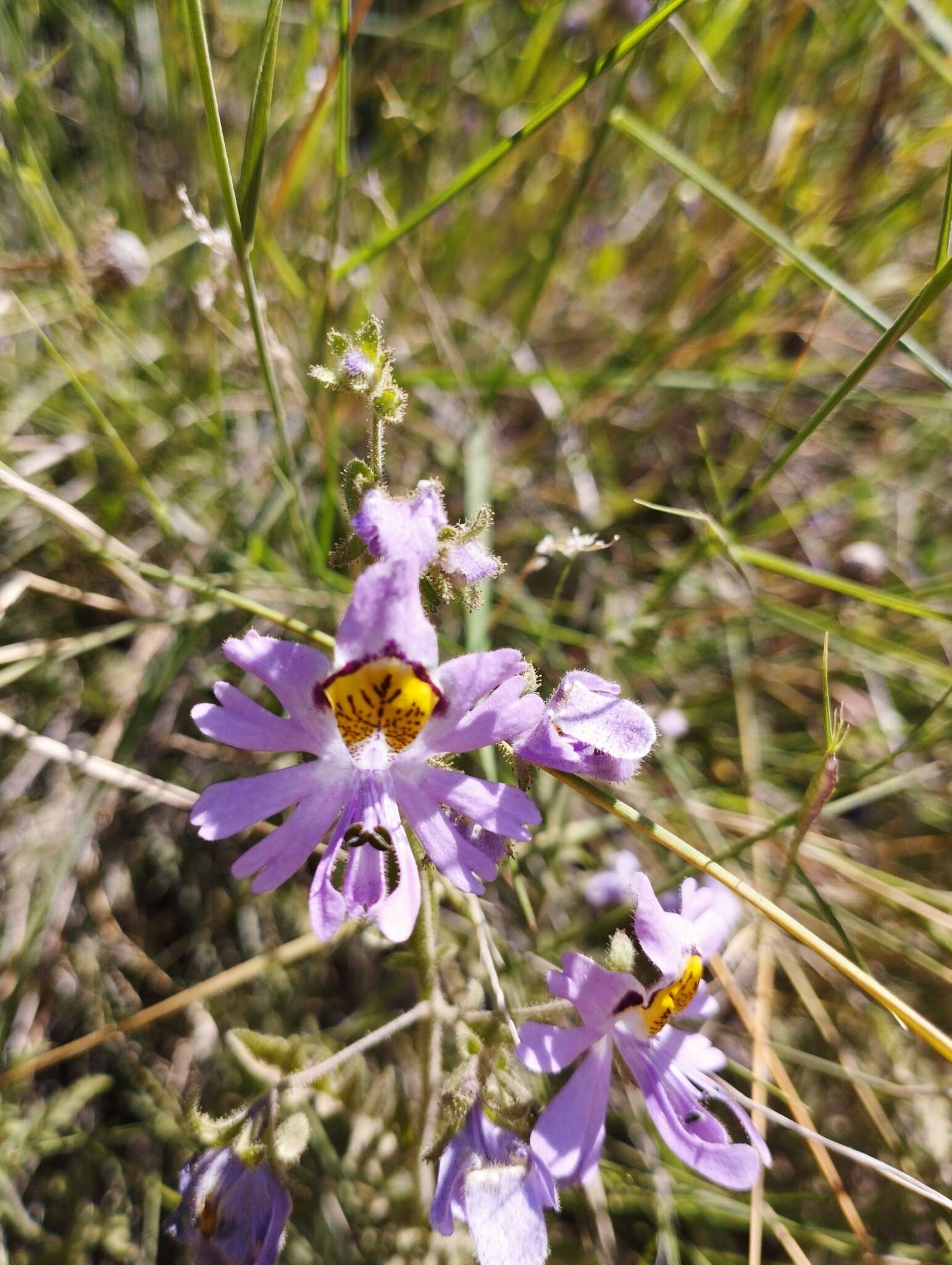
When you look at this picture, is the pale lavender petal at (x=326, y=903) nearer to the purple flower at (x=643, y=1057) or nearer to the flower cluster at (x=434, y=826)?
the flower cluster at (x=434, y=826)

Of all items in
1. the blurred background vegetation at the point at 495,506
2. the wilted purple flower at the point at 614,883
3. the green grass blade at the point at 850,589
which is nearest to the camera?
the green grass blade at the point at 850,589

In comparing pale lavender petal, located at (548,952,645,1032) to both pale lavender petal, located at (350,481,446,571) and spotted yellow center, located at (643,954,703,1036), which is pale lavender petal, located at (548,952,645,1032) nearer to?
spotted yellow center, located at (643,954,703,1036)

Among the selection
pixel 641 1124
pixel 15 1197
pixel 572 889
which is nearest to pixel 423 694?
pixel 572 889

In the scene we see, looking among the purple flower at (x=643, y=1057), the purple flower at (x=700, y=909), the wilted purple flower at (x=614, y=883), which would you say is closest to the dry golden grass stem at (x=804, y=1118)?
the wilted purple flower at (x=614, y=883)

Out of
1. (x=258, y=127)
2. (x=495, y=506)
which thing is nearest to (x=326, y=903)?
(x=258, y=127)

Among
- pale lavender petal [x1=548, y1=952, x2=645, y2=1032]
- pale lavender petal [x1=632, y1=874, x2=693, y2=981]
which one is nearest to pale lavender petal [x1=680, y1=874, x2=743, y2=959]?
pale lavender petal [x1=632, y1=874, x2=693, y2=981]

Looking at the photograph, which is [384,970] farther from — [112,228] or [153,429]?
[112,228]
